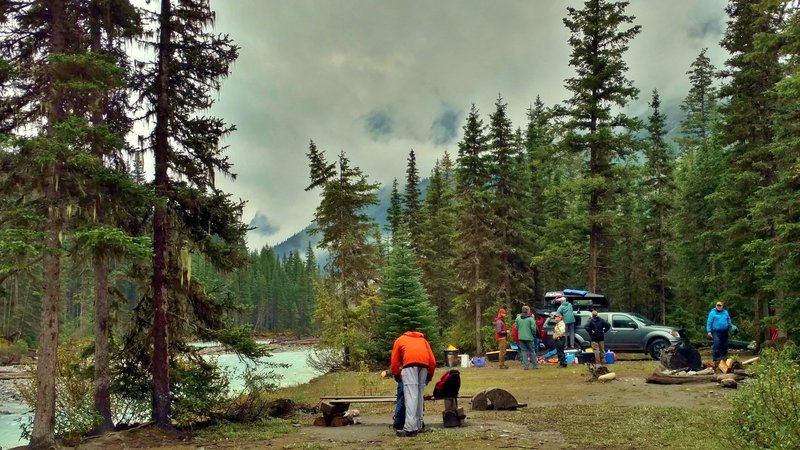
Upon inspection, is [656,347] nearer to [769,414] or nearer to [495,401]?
[495,401]

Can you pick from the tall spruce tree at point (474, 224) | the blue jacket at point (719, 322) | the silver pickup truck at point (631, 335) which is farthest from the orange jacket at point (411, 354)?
the tall spruce tree at point (474, 224)

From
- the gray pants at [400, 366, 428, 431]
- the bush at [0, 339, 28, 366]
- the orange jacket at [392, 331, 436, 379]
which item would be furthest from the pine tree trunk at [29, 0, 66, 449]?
the bush at [0, 339, 28, 366]

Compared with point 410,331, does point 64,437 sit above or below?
below

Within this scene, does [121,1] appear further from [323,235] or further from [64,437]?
[323,235]

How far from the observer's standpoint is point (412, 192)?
56.4 m

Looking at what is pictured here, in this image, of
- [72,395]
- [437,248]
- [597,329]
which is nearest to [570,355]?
[597,329]

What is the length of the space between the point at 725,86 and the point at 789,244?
10.1m

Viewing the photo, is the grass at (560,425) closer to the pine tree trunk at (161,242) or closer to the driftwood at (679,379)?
the driftwood at (679,379)

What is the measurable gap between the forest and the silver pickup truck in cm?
356

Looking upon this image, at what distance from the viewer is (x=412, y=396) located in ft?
34.8

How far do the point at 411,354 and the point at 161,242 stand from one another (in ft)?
20.3

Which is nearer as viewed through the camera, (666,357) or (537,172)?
(666,357)

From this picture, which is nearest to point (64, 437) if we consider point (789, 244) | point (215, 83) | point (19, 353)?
point (215, 83)

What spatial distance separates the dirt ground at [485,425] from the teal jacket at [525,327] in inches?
84.4
